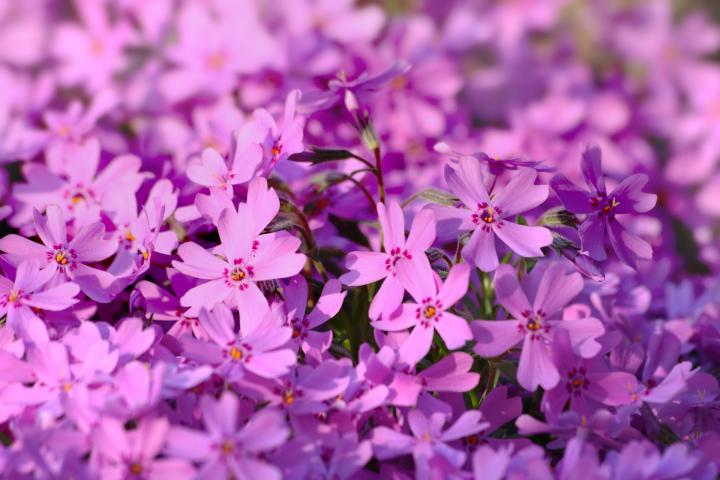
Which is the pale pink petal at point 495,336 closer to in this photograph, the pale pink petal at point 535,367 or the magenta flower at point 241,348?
the pale pink petal at point 535,367

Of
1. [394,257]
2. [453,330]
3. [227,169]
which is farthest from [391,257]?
[227,169]

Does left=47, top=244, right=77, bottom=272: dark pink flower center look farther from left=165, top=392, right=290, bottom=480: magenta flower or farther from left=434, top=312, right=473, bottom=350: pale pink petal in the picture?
left=434, top=312, right=473, bottom=350: pale pink petal

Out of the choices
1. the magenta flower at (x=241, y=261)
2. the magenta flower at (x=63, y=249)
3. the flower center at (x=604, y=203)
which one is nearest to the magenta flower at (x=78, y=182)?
the magenta flower at (x=63, y=249)

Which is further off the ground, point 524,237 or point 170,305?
point 524,237

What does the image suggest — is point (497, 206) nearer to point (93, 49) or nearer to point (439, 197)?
point (439, 197)

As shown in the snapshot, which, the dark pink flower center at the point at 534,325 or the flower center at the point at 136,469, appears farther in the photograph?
the dark pink flower center at the point at 534,325

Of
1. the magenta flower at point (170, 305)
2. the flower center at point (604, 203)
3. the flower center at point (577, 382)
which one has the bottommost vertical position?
the magenta flower at point (170, 305)
